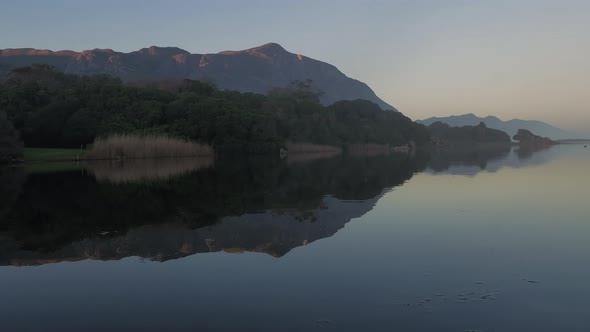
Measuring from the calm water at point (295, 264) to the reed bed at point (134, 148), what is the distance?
3822 cm

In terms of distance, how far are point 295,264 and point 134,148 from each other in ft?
178

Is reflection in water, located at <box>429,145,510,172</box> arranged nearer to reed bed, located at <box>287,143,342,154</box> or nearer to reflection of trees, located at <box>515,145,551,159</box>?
reflection of trees, located at <box>515,145,551,159</box>

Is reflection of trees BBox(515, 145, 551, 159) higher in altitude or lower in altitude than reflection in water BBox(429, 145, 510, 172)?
higher

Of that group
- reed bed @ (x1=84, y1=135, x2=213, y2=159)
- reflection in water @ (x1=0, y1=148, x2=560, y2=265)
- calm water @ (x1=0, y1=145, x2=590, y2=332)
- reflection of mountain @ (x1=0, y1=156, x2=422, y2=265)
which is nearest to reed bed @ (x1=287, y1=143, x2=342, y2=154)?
reed bed @ (x1=84, y1=135, x2=213, y2=159)

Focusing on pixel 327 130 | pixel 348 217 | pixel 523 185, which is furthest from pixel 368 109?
pixel 348 217

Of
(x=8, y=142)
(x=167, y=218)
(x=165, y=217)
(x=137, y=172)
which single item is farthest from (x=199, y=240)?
(x=8, y=142)

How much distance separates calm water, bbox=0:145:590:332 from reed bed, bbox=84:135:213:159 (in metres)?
38.2

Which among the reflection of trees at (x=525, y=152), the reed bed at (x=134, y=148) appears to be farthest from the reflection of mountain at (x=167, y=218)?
the reflection of trees at (x=525, y=152)

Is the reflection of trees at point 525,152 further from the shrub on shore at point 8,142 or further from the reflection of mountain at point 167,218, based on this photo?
the shrub on shore at point 8,142

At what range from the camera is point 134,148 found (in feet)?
197

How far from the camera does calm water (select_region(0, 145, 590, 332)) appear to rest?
302 inches

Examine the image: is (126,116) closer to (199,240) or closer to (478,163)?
(478,163)

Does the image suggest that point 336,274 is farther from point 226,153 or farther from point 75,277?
point 226,153

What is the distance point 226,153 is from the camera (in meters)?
85.7
